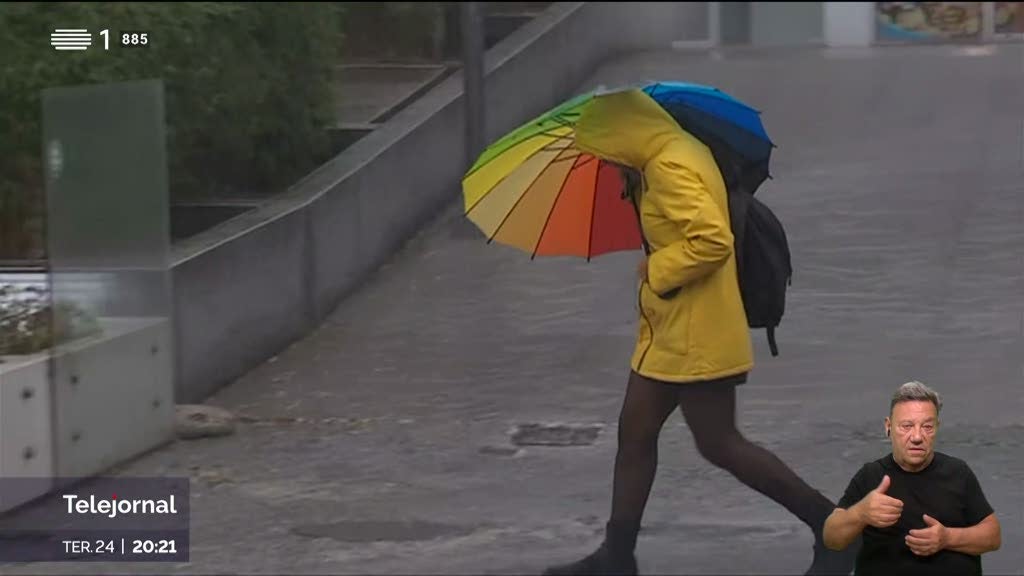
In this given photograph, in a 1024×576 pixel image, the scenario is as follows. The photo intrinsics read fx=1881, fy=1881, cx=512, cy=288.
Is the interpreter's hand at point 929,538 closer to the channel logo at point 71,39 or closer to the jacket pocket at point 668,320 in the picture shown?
the jacket pocket at point 668,320

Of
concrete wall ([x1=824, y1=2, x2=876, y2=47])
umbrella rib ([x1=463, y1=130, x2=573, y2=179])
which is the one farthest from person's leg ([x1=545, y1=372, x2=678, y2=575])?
concrete wall ([x1=824, y1=2, x2=876, y2=47])

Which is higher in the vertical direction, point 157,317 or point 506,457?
point 157,317

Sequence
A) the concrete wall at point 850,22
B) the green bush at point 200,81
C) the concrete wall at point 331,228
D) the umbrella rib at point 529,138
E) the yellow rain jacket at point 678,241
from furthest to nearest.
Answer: the concrete wall at point 850,22
the concrete wall at point 331,228
the green bush at point 200,81
the umbrella rib at point 529,138
the yellow rain jacket at point 678,241

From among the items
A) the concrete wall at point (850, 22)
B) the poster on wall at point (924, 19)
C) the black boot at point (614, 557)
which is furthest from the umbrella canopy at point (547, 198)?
the concrete wall at point (850, 22)

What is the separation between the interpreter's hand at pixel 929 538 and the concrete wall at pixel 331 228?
16.9 feet

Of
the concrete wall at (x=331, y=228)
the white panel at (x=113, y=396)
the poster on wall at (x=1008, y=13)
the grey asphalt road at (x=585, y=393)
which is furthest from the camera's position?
the poster on wall at (x=1008, y=13)

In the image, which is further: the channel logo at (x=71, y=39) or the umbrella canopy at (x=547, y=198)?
the channel logo at (x=71, y=39)

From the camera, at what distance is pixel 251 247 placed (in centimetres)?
961

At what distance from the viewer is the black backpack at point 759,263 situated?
5.72 metres

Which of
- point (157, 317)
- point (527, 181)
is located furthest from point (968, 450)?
point (157, 317)

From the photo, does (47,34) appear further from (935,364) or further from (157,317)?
(935,364)

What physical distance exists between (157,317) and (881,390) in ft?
10.6

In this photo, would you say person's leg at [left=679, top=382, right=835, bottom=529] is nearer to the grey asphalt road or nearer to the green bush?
the grey asphalt road

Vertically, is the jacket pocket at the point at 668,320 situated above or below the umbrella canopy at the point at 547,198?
below
